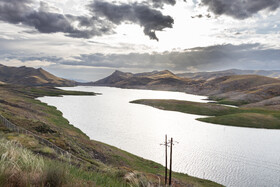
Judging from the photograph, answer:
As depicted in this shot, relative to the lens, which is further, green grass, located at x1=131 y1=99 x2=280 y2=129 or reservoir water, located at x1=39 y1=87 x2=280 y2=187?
green grass, located at x1=131 y1=99 x2=280 y2=129

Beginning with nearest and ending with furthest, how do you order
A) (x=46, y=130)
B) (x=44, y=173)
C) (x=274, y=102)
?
1. (x=44, y=173)
2. (x=46, y=130)
3. (x=274, y=102)

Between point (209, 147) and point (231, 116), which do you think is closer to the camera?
point (209, 147)

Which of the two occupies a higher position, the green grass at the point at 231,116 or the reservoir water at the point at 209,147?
the green grass at the point at 231,116

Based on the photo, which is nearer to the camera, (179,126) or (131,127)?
(131,127)

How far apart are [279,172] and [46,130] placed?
53.7 meters

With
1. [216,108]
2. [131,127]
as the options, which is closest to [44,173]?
[131,127]

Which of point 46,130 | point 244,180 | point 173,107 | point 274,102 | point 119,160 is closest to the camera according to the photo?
point 244,180

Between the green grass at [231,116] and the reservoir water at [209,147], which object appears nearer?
the reservoir water at [209,147]

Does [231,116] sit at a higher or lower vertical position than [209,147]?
higher

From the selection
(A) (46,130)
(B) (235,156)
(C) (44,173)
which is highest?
(C) (44,173)

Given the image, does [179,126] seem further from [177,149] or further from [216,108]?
[216,108]

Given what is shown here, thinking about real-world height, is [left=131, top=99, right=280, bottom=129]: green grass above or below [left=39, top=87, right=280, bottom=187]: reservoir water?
above

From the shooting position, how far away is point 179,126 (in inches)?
3329

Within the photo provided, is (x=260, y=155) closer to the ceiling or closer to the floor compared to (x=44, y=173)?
closer to the floor
